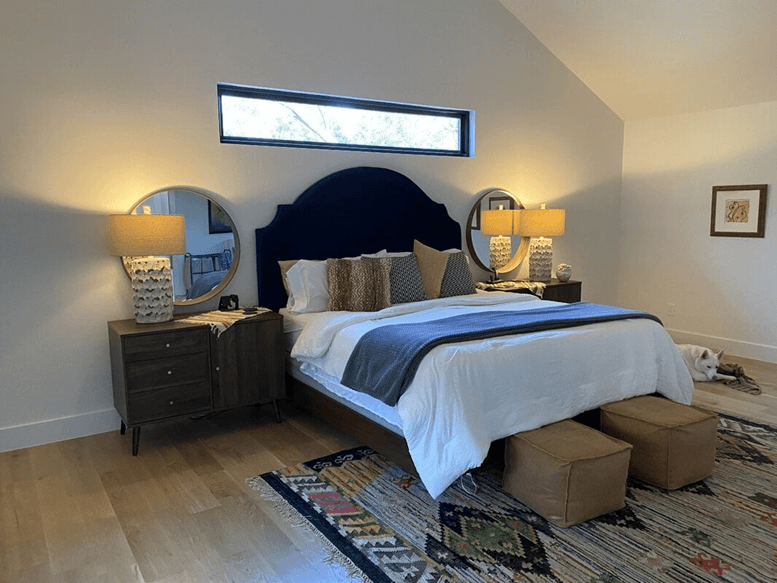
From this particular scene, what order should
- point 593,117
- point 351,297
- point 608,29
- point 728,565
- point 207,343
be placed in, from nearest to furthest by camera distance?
point 728,565 → point 207,343 → point 351,297 → point 608,29 → point 593,117

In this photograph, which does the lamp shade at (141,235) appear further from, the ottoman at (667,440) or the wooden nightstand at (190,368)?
the ottoman at (667,440)

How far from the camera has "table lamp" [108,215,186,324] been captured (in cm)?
334

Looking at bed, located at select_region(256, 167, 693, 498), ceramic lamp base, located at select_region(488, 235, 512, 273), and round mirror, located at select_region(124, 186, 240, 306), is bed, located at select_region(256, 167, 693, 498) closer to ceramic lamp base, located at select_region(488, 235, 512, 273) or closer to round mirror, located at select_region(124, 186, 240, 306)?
round mirror, located at select_region(124, 186, 240, 306)

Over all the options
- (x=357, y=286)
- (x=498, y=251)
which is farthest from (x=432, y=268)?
(x=498, y=251)

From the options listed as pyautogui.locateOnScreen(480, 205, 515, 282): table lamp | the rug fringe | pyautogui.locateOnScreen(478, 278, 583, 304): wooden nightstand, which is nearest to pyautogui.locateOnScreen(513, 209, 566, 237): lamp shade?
pyautogui.locateOnScreen(480, 205, 515, 282): table lamp

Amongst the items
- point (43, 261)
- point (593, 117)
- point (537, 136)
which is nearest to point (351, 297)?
point (43, 261)

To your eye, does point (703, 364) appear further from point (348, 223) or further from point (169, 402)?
point (169, 402)

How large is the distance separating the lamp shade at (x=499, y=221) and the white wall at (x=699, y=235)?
1850 mm

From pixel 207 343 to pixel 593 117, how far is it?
445 centimetres

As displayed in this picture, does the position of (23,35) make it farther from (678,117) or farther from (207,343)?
(678,117)

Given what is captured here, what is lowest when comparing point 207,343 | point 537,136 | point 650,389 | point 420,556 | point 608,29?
point 420,556

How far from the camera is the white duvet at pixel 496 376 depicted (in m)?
2.64

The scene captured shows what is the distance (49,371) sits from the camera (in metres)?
3.52

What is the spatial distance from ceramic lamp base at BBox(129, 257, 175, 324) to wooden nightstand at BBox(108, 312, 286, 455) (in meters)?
0.07
